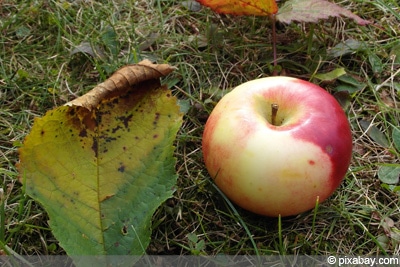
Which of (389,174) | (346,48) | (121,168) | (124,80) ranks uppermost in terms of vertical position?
(124,80)

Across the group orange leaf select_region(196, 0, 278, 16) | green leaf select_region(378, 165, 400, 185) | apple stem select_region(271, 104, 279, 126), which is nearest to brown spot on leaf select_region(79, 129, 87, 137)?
apple stem select_region(271, 104, 279, 126)

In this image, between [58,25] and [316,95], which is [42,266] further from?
[58,25]

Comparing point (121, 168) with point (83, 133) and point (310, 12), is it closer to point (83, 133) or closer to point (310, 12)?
point (83, 133)

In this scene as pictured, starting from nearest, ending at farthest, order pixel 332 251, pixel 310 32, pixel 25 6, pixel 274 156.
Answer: pixel 274 156 → pixel 332 251 → pixel 310 32 → pixel 25 6

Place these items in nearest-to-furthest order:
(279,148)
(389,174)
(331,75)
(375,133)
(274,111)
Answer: (279,148), (274,111), (389,174), (375,133), (331,75)

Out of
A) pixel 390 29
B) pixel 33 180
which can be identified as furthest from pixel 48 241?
pixel 390 29

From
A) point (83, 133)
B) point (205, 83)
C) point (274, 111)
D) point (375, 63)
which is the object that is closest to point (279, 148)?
point (274, 111)

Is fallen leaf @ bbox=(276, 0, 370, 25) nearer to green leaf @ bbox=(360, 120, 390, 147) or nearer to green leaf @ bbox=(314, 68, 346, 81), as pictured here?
green leaf @ bbox=(314, 68, 346, 81)
